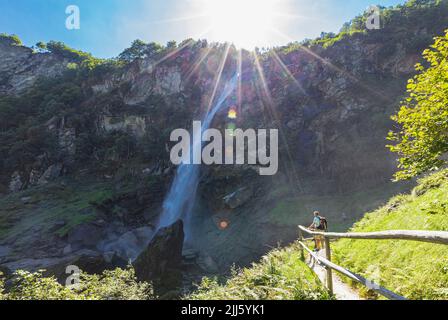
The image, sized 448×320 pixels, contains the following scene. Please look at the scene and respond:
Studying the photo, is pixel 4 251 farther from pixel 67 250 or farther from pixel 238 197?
pixel 238 197

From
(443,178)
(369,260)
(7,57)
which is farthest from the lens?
(7,57)

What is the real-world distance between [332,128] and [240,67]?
116 feet

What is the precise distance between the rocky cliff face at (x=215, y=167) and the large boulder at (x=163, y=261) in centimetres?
319

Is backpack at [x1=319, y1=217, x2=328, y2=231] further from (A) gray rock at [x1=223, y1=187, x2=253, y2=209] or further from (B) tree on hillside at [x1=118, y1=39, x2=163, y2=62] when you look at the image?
(B) tree on hillside at [x1=118, y1=39, x2=163, y2=62]

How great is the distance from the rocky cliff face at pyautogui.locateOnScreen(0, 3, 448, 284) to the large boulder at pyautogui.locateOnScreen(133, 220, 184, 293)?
10.5 feet

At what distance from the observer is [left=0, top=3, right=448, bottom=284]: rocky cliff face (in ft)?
99.6

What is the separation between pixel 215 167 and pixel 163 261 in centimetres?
1879

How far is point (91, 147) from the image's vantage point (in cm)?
5938

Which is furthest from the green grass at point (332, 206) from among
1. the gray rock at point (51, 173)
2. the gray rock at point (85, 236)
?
the gray rock at point (51, 173)

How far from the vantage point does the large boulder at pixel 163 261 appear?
2353cm

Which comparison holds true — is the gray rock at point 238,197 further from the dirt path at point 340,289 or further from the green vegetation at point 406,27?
the green vegetation at point 406,27

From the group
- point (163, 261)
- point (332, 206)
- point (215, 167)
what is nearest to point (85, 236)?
point (163, 261)
